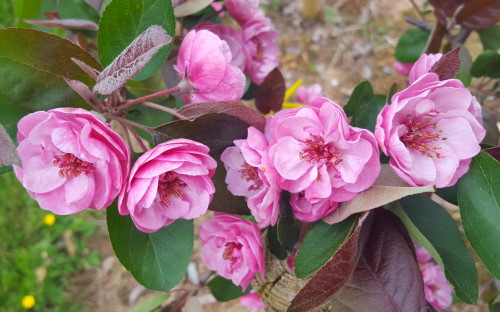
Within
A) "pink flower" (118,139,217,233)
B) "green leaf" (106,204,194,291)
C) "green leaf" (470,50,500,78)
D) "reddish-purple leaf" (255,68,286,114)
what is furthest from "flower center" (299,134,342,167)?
"green leaf" (470,50,500,78)

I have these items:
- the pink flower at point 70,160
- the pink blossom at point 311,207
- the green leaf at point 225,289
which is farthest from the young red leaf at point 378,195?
the green leaf at point 225,289

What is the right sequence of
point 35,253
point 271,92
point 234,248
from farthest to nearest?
point 35,253 < point 271,92 < point 234,248

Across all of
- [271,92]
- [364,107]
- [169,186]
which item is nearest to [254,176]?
[169,186]

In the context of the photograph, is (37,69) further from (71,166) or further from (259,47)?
(259,47)

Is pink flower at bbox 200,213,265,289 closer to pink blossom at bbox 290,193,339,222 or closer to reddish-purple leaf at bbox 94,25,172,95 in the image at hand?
pink blossom at bbox 290,193,339,222

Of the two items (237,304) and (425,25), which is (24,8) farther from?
(237,304)
